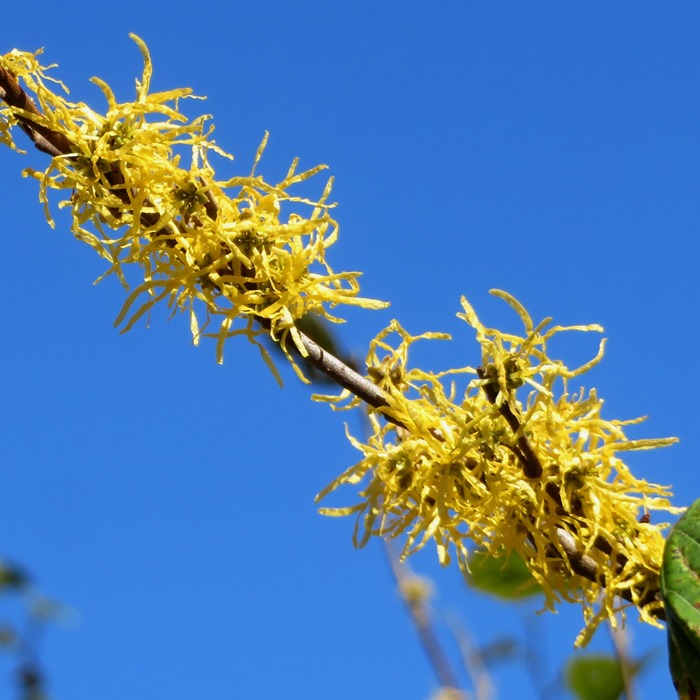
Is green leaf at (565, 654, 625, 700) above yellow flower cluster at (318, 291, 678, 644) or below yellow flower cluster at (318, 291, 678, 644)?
below

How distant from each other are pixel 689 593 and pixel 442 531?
0.68 m

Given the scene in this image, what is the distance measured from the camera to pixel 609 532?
2.26m

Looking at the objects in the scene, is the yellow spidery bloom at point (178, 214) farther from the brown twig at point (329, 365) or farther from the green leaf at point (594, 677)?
the green leaf at point (594, 677)

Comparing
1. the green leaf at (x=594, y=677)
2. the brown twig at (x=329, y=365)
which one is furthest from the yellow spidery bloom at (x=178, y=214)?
the green leaf at (x=594, y=677)

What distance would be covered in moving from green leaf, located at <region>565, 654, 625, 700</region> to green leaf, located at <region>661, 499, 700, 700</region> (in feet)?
1.29

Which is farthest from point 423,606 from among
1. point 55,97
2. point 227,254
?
point 55,97

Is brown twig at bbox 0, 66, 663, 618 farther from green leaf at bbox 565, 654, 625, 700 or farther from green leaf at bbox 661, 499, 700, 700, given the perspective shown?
green leaf at bbox 661, 499, 700, 700

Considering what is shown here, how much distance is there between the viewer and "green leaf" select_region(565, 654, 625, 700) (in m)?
2.14

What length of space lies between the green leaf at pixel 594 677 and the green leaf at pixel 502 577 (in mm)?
234

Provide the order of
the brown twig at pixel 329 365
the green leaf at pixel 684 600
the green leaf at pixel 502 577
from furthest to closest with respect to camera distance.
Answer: the green leaf at pixel 502 577
the brown twig at pixel 329 365
the green leaf at pixel 684 600

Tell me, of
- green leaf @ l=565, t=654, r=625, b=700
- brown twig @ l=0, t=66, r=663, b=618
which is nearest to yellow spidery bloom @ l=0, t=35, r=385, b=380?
brown twig @ l=0, t=66, r=663, b=618

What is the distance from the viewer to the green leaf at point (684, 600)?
1691mm

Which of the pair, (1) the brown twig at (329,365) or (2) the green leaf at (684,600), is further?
(1) the brown twig at (329,365)

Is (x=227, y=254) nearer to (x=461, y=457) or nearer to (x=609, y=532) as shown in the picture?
(x=461, y=457)
